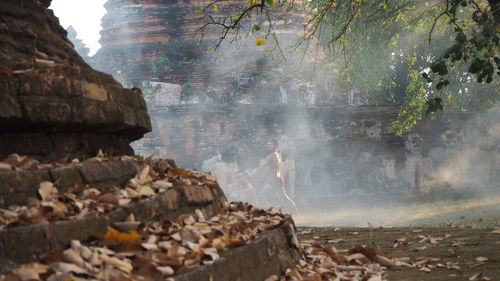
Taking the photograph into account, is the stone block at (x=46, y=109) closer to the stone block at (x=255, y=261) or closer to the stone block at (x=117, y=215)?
the stone block at (x=117, y=215)

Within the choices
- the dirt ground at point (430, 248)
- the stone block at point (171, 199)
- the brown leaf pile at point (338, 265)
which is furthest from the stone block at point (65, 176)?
the dirt ground at point (430, 248)

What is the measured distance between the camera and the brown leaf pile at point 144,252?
2725 millimetres

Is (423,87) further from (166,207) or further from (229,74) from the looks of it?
(166,207)

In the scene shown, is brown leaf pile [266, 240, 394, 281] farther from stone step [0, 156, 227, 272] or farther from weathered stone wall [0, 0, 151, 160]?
weathered stone wall [0, 0, 151, 160]

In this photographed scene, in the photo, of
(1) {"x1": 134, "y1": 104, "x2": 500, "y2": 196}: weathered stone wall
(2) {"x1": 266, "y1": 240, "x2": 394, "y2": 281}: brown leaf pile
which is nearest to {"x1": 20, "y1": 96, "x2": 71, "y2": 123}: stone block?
(2) {"x1": 266, "y1": 240, "x2": 394, "y2": 281}: brown leaf pile

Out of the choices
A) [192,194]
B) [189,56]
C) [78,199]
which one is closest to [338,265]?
[192,194]

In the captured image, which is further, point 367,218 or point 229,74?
point 229,74

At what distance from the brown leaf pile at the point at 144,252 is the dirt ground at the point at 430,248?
1.29m

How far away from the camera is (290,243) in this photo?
169 inches

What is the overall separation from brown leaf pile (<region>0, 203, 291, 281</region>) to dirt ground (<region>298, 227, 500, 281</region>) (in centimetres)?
129

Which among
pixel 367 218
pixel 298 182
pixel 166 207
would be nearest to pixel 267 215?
pixel 166 207

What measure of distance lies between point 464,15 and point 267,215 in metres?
12.5

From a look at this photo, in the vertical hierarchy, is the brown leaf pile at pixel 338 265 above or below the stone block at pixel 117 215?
below

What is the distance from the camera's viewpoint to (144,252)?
309 cm
